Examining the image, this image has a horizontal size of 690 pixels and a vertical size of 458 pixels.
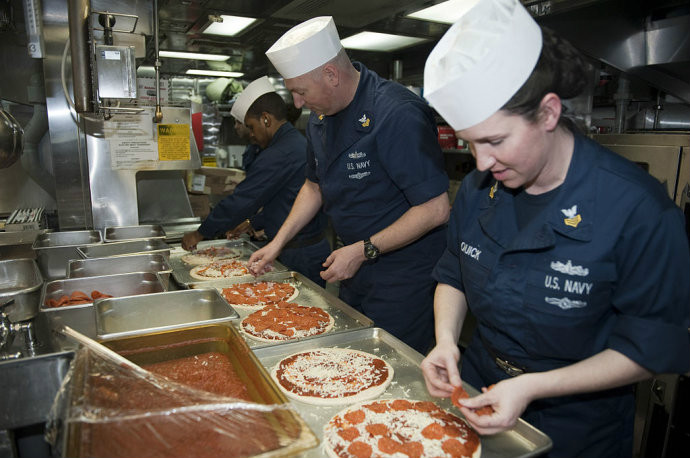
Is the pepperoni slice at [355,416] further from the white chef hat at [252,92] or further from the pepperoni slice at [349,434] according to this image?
the white chef hat at [252,92]

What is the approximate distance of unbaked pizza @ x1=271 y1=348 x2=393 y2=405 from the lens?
1345mm

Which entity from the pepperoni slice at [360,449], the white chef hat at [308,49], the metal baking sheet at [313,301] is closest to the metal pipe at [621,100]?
the white chef hat at [308,49]

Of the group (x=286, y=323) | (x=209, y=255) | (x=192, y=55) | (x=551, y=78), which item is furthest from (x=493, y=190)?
(x=192, y=55)

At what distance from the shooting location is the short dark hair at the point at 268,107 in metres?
3.10

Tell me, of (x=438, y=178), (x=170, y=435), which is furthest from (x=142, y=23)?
(x=170, y=435)

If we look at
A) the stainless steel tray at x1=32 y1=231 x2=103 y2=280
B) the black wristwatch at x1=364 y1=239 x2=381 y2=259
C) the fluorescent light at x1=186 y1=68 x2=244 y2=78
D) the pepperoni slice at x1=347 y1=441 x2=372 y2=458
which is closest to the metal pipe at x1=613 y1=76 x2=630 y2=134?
the black wristwatch at x1=364 y1=239 x2=381 y2=259

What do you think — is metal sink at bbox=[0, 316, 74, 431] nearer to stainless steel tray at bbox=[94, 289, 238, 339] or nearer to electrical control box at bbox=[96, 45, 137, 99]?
stainless steel tray at bbox=[94, 289, 238, 339]

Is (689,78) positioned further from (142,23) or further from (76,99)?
(76,99)

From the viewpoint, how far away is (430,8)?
2.51 m

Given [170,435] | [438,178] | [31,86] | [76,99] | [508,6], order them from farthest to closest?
[31,86]
[76,99]
[438,178]
[508,6]
[170,435]

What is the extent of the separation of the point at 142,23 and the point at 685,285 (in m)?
3.01

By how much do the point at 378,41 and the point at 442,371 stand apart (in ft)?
10.3

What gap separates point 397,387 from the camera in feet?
4.61

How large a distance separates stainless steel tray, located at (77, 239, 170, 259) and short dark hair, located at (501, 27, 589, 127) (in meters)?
2.04
